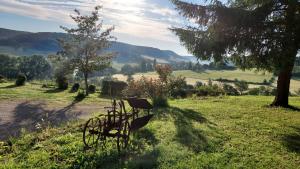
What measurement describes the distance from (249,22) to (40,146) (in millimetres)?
11987

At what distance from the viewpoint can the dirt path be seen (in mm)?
16156

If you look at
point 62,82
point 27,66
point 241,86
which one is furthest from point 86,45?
point 27,66

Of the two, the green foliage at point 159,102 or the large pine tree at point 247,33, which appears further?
the green foliage at point 159,102

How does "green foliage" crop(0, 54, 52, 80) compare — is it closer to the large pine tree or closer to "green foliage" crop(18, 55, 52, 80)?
"green foliage" crop(18, 55, 52, 80)

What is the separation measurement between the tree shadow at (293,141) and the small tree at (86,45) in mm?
26389

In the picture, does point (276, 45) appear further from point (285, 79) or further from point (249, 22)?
point (285, 79)

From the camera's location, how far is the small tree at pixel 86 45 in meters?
37.1

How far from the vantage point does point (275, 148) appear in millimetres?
11492

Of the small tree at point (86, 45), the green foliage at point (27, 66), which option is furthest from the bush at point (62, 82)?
the green foliage at point (27, 66)

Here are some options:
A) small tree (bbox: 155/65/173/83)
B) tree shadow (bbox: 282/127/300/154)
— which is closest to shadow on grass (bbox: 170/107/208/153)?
tree shadow (bbox: 282/127/300/154)

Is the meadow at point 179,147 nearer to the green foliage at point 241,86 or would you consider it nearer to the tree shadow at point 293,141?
the tree shadow at point 293,141

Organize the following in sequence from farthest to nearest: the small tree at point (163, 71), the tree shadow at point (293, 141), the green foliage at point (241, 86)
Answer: the green foliage at point (241, 86) < the small tree at point (163, 71) < the tree shadow at point (293, 141)

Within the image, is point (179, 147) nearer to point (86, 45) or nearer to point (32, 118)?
point (32, 118)

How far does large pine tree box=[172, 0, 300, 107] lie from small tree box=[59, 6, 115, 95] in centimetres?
1819
